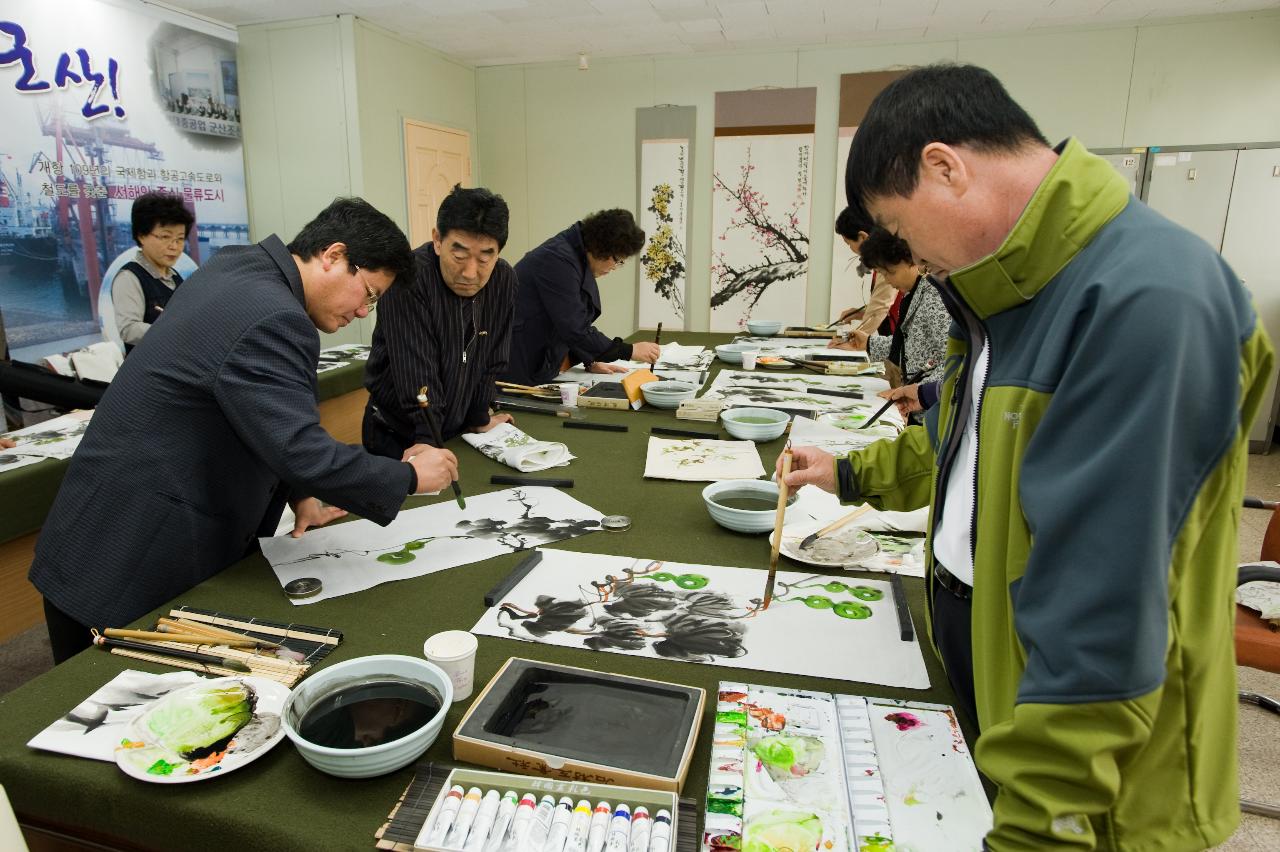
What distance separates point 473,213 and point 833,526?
1413 millimetres

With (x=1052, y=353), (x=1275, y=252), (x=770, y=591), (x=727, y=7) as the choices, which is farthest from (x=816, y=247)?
(x=1052, y=353)

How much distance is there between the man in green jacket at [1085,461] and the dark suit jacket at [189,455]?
1.03 m

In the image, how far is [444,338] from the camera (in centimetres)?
238

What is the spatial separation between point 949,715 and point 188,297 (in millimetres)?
1509

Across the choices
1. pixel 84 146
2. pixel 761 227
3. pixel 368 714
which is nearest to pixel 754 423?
pixel 368 714

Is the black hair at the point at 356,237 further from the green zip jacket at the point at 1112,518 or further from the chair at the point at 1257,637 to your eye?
the chair at the point at 1257,637

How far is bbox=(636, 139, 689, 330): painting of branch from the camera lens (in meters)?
6.57

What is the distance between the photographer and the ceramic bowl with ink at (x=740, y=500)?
1.55 meters

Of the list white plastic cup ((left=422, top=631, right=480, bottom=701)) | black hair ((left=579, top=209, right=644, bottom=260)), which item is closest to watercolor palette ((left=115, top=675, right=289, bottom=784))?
white plastic cup ((left=422, top=631, right=480, bottom=701))

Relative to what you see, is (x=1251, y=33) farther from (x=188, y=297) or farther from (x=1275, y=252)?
(x=188, y=297)

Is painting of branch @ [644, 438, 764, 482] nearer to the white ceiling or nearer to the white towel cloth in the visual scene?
the white towel cloth

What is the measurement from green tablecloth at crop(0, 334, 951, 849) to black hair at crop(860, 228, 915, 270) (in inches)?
65.7

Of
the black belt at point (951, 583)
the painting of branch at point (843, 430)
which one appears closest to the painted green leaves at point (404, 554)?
the black belt at point (951, 583)

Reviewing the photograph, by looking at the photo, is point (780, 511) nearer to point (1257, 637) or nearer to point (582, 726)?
point (582, 726)
